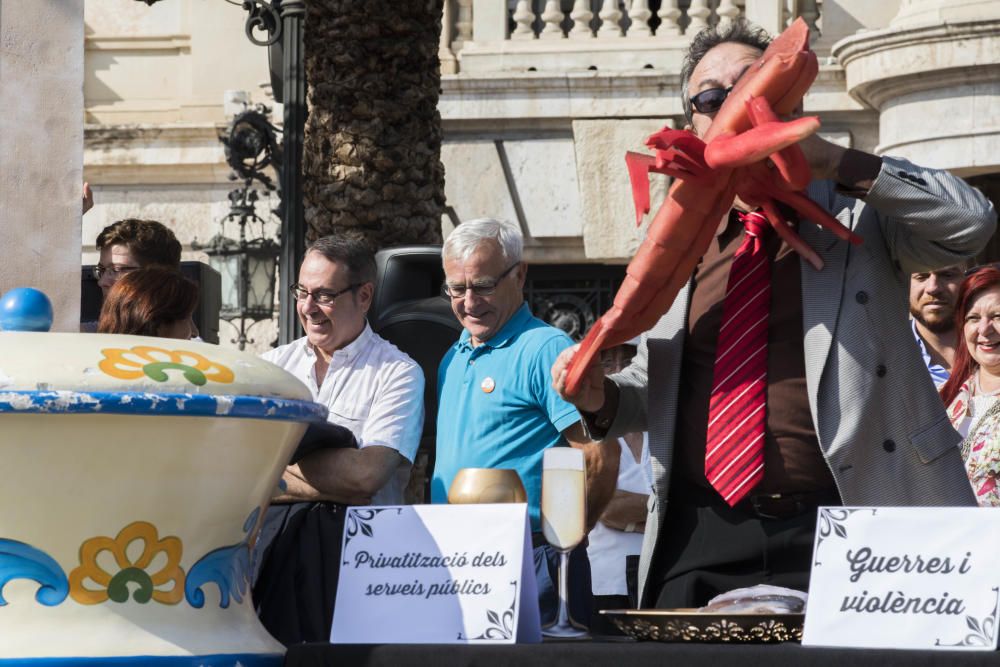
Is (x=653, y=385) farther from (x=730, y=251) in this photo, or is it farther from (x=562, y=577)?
(x=562, y=577)

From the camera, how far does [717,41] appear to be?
3006 mm

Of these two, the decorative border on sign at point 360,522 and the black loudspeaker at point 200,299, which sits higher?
the black loudspeaker at point 200,299

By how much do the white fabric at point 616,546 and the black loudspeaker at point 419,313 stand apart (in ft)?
1.98

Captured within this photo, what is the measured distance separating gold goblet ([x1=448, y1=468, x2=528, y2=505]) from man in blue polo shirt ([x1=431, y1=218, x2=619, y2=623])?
0.96m

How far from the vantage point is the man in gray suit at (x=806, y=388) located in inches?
108

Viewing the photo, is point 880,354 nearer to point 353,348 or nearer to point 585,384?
point 585,384

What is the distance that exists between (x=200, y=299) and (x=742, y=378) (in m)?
2.78

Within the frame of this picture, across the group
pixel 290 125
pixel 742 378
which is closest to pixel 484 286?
pixel 742 378

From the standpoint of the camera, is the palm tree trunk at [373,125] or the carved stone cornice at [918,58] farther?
the carved stone cornice at [918,58]

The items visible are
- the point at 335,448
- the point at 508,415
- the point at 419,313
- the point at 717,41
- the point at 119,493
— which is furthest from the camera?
the point at 419,313

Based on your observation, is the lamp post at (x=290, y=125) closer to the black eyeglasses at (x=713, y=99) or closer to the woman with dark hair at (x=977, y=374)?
the woman with dark hair at (x=977, y=374)

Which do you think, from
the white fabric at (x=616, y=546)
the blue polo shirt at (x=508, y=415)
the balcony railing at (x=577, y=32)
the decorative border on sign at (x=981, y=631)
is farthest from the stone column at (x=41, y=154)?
the balcony railing at (x=577, y=32)

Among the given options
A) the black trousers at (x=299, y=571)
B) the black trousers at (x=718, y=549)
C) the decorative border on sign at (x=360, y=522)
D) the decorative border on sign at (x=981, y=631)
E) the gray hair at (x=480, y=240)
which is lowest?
the black trousers at (x=299, y=571)

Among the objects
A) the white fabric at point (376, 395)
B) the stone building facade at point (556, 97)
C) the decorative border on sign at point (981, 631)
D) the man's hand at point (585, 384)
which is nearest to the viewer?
the decorative border on sign at point (981, 631)
